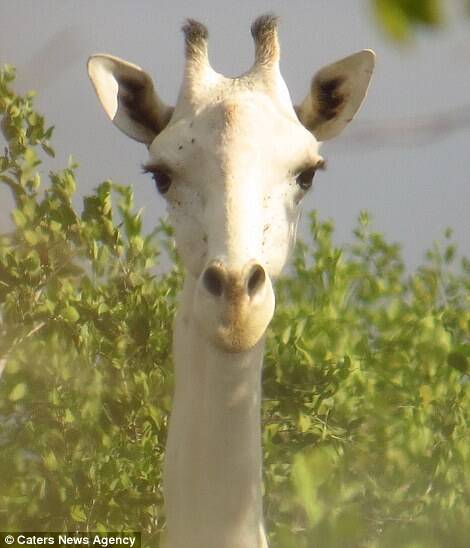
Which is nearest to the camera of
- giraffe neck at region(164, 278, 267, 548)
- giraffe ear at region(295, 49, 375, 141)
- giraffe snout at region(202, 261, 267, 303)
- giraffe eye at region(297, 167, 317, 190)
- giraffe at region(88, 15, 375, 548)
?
giraffe snout at region(202, 261, 267, 303)

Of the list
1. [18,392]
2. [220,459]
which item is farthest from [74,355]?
[220,459]

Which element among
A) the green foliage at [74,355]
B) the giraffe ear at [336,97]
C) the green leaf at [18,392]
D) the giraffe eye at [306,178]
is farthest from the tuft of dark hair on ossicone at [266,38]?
the green leaf at [18,392]

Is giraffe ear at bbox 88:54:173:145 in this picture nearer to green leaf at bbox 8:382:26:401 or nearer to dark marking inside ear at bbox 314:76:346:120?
dark marking inside ear at bbox 314:76:346:120

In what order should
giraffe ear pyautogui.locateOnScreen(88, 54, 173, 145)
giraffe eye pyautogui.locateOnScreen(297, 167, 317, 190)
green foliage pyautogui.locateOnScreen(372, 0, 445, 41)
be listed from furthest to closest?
giraffe ear pyautogui.locateOnScreen(88, 54, 173, 145), giraffe eye pyautogui.locateOnScreen(297, 167, 317, 190), green foliage pyautogui.locateOnScreen(372, 0, 445, 41)

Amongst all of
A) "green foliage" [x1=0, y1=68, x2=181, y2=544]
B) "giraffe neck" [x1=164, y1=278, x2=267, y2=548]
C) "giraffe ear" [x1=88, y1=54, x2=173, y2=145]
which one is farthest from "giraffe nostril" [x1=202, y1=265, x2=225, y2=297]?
"green foliage" [x1=0, y1=68, x2=181, y2=544]

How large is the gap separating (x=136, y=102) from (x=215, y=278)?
1.92m

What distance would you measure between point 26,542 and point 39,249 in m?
1.80

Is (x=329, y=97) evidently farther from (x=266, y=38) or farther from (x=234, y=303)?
(x=234, y=303)

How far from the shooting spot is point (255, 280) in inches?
160

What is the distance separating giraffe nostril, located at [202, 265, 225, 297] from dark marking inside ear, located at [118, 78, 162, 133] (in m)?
1.81

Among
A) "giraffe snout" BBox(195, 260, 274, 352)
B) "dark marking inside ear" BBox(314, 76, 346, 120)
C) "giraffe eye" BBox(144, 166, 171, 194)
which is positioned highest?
"dark marking inside ear" BBox(314, 76, 346, 120)

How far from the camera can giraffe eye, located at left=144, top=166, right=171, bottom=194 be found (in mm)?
5000

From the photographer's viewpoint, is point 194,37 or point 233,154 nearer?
point 233,154

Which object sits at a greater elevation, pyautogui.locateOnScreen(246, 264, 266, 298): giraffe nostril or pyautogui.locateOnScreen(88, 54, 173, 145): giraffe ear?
pyautogui.locateOnScreen(88, 54, 173, 145): giraffe ear
